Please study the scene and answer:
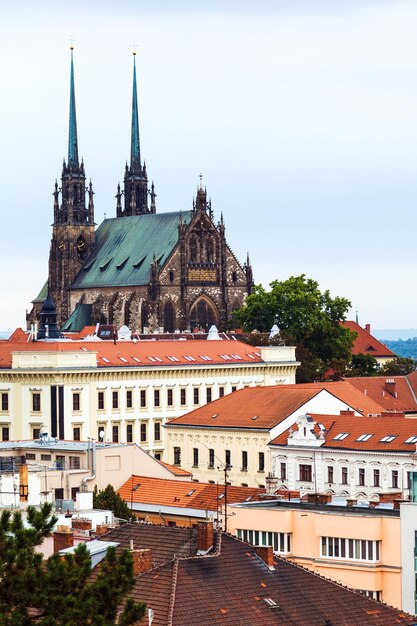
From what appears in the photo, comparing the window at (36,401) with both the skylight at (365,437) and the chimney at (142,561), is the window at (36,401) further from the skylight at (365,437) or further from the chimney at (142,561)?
the chimney at (142,561)

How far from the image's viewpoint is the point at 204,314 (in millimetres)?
191250

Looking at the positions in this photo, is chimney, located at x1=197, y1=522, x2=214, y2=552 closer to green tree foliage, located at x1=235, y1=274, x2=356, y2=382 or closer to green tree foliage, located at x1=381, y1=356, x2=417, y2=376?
green tree foliage, located at x1=235, y1=274, x2=356, y2=382

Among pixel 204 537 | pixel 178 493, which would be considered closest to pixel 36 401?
pixel 178 493

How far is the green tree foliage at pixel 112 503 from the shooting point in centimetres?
7888

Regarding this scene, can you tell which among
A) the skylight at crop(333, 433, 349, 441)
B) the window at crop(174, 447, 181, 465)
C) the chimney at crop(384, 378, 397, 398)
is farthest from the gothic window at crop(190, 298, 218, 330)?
the skylight at crop(333, 433, 349, 441)

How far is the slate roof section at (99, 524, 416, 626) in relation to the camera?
49562 mm

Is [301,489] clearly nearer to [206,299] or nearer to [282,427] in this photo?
[282,427]

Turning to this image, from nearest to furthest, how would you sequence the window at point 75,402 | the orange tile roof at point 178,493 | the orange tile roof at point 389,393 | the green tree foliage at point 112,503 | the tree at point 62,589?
the tree at point 62,589
the green tree foliage at point 112,503
the orange tile roof at point 178,493
the window at point 75,402
the orange tile roof at point 389,393

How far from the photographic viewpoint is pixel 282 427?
10481cm

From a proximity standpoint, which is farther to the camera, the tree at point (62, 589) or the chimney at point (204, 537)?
the chimney at point (204, 537)

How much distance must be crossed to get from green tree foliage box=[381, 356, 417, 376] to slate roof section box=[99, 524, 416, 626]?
11665 cm

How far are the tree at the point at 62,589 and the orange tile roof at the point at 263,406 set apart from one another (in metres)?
60.7

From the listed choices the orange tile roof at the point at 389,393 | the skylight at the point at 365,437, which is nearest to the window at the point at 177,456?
the orange tile roof at the point at 389,393

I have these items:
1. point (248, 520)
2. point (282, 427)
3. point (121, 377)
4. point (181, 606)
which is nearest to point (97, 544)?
point (181, 606)
